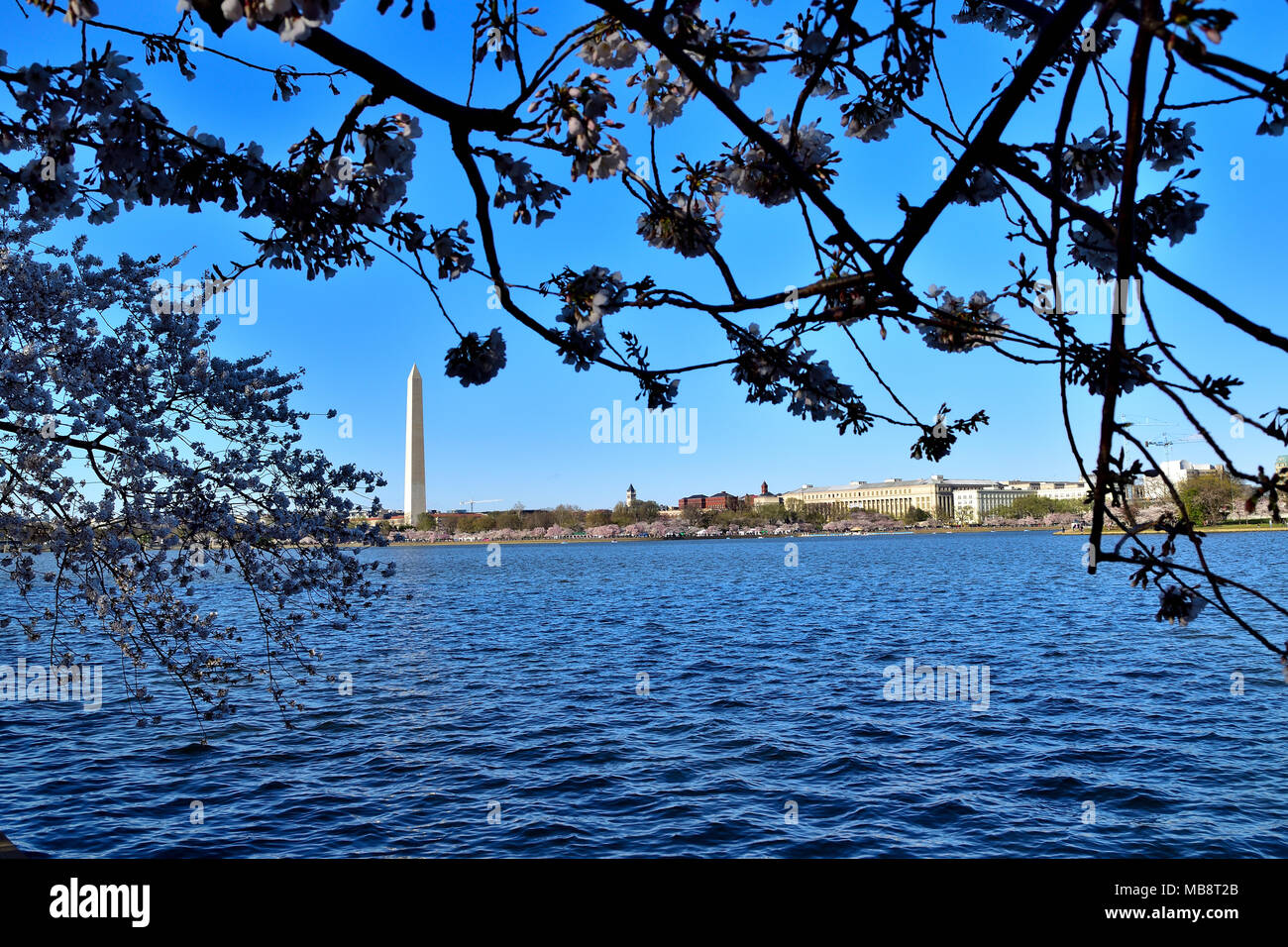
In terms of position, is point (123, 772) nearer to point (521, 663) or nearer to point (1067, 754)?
point (521, 663)

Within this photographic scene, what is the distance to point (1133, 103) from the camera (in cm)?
161

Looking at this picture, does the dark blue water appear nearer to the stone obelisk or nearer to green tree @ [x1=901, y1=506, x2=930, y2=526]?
the stone obelisk

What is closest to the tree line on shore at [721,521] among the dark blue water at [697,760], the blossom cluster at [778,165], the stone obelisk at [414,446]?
the stone obelisk at [414,446]

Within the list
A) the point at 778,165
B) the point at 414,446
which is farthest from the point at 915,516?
the point at 778,165

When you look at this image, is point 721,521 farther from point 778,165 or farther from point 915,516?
point 778,165

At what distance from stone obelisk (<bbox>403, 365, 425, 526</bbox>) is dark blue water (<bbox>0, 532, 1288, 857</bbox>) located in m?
64.9

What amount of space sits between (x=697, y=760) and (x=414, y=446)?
3242 inches

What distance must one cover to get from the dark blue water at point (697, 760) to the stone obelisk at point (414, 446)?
2554 inches

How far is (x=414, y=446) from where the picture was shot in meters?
92.6

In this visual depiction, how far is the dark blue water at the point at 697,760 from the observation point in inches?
434

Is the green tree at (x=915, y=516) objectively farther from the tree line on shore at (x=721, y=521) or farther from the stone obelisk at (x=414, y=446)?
the stone obelisk at (x=414, y=446)

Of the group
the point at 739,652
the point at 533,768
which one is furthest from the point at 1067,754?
the point at 739,652
